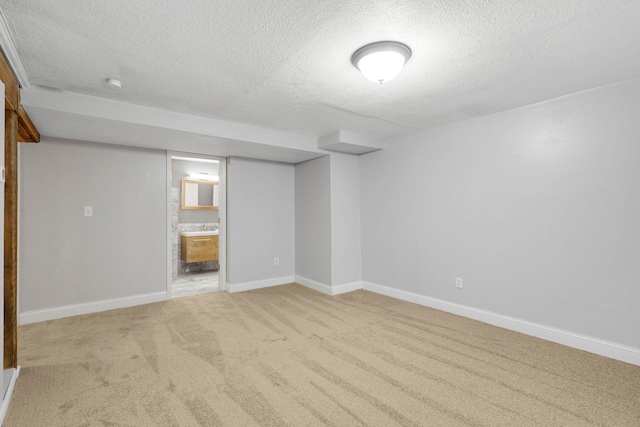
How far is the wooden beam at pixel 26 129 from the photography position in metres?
2.57

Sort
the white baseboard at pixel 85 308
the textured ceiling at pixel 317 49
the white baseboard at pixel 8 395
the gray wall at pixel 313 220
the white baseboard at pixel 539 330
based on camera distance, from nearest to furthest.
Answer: the textured ceiling at pixel 317 49 < the white baseboard at pixel 8 395 < the white baseboard at pixel 539 330 < the white baseboard at pixel 85 308 < the gray wall at pixel 313 220

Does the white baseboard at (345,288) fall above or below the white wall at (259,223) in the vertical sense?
below

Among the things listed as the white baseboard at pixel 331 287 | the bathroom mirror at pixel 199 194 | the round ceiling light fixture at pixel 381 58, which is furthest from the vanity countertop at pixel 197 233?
the round ceiling light fixture at pixel 381 58

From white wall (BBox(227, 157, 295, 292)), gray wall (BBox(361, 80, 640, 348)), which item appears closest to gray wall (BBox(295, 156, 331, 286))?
white wall (BBox(227, 157, 295, 292))

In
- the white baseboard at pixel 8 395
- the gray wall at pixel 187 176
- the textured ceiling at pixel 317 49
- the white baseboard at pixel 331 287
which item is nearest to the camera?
Result: the textured ceiling at pixel 317 49

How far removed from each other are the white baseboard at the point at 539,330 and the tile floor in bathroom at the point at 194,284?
2.99 meters

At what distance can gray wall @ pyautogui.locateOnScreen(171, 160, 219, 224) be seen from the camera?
6008 mm

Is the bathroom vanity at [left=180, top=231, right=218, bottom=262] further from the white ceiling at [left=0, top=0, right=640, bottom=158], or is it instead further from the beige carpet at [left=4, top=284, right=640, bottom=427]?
the white ceiling at [left=0, top=0, right=640, bottom=158]

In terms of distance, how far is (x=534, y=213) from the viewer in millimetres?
2971

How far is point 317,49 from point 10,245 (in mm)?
2584

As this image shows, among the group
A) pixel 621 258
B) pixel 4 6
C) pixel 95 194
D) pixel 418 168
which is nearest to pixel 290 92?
pixel 4 6

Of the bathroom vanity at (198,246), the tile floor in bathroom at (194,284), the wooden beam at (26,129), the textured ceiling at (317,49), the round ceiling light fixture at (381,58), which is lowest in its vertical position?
A: the tile floor in bathroom at (194,284)

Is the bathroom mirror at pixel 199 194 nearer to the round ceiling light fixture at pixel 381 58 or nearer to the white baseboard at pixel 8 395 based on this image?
the white baseboard at pixel 8 395

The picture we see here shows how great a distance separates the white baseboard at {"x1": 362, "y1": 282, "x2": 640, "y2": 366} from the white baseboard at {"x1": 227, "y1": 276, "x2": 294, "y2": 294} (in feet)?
6.25
